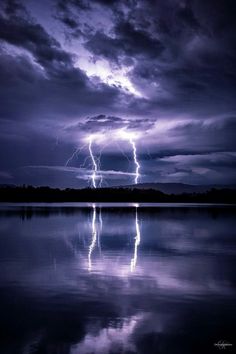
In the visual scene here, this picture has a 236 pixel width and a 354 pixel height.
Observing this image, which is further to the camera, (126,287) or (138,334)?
(126,287)

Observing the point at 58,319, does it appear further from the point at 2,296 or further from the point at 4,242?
the point at 4,242

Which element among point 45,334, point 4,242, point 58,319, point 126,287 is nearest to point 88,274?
point 126,287

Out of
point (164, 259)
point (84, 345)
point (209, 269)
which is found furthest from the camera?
point (164, 259)

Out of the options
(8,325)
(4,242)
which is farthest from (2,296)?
(4,242)

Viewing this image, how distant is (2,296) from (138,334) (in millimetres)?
Answer: 4949

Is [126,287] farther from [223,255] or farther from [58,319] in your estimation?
[223,255]

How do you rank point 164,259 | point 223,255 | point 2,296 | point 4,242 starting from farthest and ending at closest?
point 4,242
point 223,255
point 164,259
point 2,296

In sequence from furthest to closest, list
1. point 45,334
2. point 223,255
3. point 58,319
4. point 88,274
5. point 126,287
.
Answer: point 223,255 → point 88,274 → point 126,287 → point 58,319 → point 45,334

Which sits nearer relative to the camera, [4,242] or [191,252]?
[191,252]

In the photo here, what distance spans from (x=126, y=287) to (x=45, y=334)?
5.02 metres

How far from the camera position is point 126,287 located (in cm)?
1356

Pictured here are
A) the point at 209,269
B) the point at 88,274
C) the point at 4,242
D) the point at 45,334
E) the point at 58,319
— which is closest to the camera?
the point at 45,334

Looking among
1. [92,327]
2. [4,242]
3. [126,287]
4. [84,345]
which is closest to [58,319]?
[92,327]

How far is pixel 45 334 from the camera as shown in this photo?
888 centimetres
